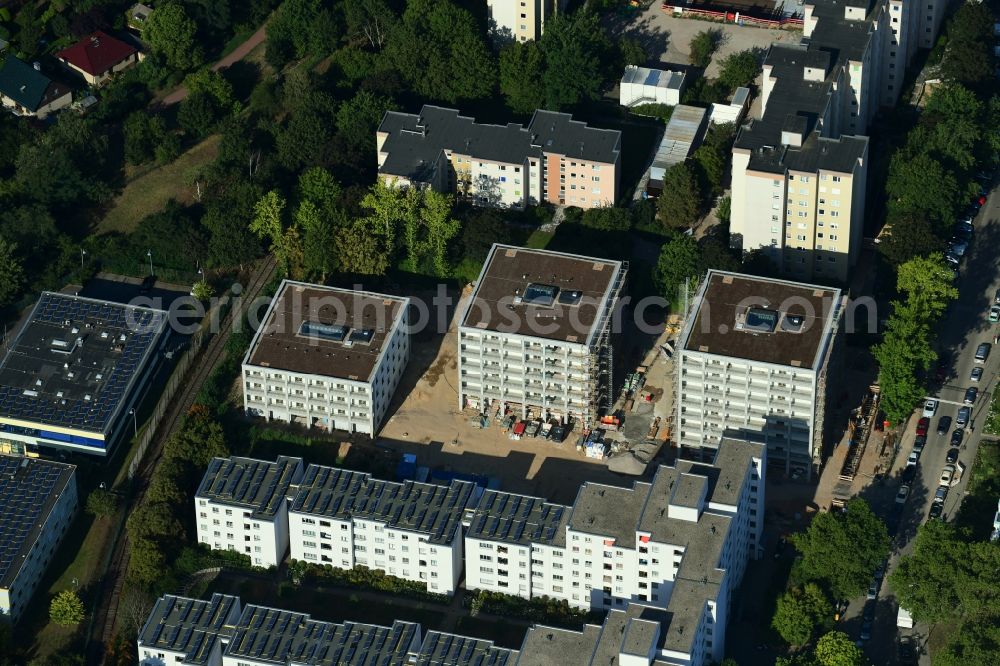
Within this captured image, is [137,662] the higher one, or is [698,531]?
[698,531]

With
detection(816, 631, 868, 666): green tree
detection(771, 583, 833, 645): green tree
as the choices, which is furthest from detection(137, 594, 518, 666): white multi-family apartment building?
detection(816, 631, 868, 666): green tree

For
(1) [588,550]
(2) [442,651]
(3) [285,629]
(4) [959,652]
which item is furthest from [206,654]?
(4) [959,652]

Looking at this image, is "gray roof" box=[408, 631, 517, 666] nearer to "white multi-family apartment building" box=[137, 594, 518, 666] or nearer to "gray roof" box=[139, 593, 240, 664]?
"white multi-family apartment building" box=[137, 594, 518, 666]

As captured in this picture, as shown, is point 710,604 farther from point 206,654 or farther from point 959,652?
point 206,654

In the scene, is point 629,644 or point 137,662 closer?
point 629,644

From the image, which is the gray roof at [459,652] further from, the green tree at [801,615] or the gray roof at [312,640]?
the green tree at [801,615]

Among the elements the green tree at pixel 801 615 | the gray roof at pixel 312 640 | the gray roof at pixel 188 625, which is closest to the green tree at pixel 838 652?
the green tree at pixel 801 615

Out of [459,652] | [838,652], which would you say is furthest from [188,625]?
[838,652]
